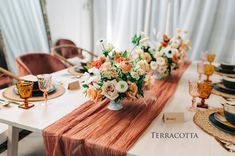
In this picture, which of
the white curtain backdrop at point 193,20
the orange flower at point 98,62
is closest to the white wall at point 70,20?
the white curtain backdrop at point 193,20

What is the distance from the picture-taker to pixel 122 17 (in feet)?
12.9

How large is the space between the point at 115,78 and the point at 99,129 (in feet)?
0.83

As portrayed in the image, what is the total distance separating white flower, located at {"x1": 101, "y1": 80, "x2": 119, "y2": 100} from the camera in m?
1.09

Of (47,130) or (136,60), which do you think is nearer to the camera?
(47,130)

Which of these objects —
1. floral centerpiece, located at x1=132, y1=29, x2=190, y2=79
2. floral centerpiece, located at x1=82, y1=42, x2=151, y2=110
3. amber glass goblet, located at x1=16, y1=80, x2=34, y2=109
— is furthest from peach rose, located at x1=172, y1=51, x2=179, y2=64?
amber glass goblet, located at x1=16, y1=80, x2=34, y2=109

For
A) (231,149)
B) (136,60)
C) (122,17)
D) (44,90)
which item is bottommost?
(231,149)

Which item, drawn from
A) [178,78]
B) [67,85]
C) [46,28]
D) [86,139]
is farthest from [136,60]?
[46,28]

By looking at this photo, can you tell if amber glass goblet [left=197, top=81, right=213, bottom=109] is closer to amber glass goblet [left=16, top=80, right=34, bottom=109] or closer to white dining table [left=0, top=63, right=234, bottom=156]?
white dining table [left=0, top=63, right=234, bottom=156]

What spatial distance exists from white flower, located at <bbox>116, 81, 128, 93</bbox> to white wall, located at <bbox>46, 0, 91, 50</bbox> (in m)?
2.74

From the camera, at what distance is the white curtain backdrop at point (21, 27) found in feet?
9.06

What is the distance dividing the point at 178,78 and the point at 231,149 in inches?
41.5

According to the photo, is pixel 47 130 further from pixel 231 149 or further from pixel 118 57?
pixel 231 149

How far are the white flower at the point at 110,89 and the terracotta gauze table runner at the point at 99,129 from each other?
11cm

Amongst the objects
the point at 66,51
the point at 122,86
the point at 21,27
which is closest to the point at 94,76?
the point at 122,86
